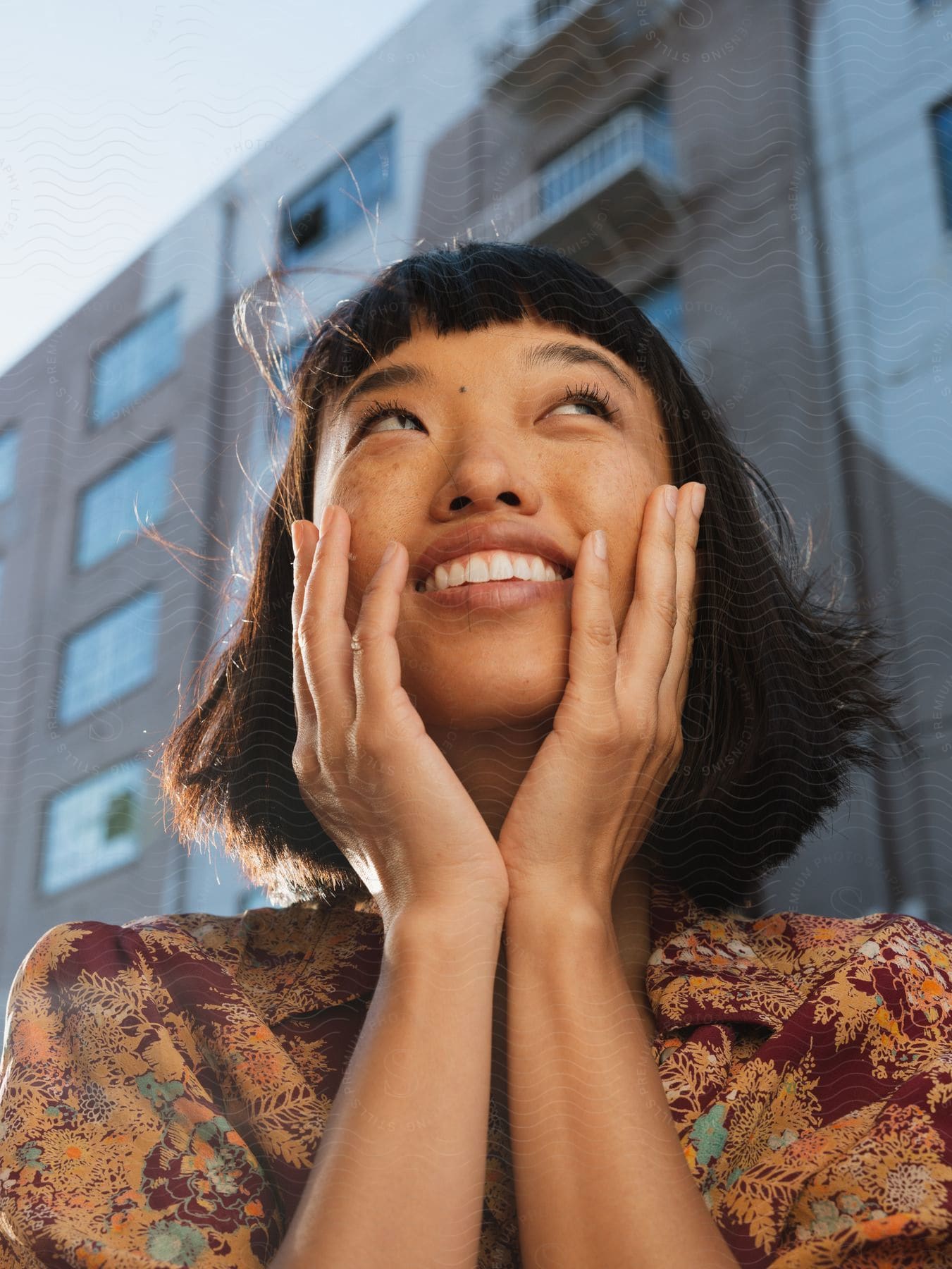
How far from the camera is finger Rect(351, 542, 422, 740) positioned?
537mm

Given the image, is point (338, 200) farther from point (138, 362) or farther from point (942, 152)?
point (942, 152)

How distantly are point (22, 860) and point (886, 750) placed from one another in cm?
74

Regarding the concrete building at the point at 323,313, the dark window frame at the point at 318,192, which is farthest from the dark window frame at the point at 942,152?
the dark window frame at the point at 318,192

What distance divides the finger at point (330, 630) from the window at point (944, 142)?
2.68 feet

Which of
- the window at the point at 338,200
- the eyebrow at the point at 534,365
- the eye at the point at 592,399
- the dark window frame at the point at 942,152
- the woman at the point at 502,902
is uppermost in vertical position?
the dark window frame at the point at 942,152

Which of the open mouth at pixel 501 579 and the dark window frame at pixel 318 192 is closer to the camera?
the open mouth at pixel 501 579

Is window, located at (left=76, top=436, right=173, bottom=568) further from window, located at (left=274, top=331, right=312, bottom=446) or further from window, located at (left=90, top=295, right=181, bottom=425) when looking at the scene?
window, located at (left=274, top=331, right=312, bottom=446)

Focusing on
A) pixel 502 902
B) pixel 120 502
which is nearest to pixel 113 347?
pixel 120 502

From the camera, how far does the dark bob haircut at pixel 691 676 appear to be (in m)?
0.65

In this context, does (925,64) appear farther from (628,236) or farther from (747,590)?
(747,590)

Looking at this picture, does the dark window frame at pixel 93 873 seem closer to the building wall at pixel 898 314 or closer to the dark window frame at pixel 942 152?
the building wall at pixel 898 314

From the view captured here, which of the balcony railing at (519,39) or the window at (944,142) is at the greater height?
the balcony railing at (519,39)

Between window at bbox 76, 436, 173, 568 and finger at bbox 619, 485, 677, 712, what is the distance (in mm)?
→ 562

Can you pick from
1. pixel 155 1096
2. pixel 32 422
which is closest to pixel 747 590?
pixel 155 1096
